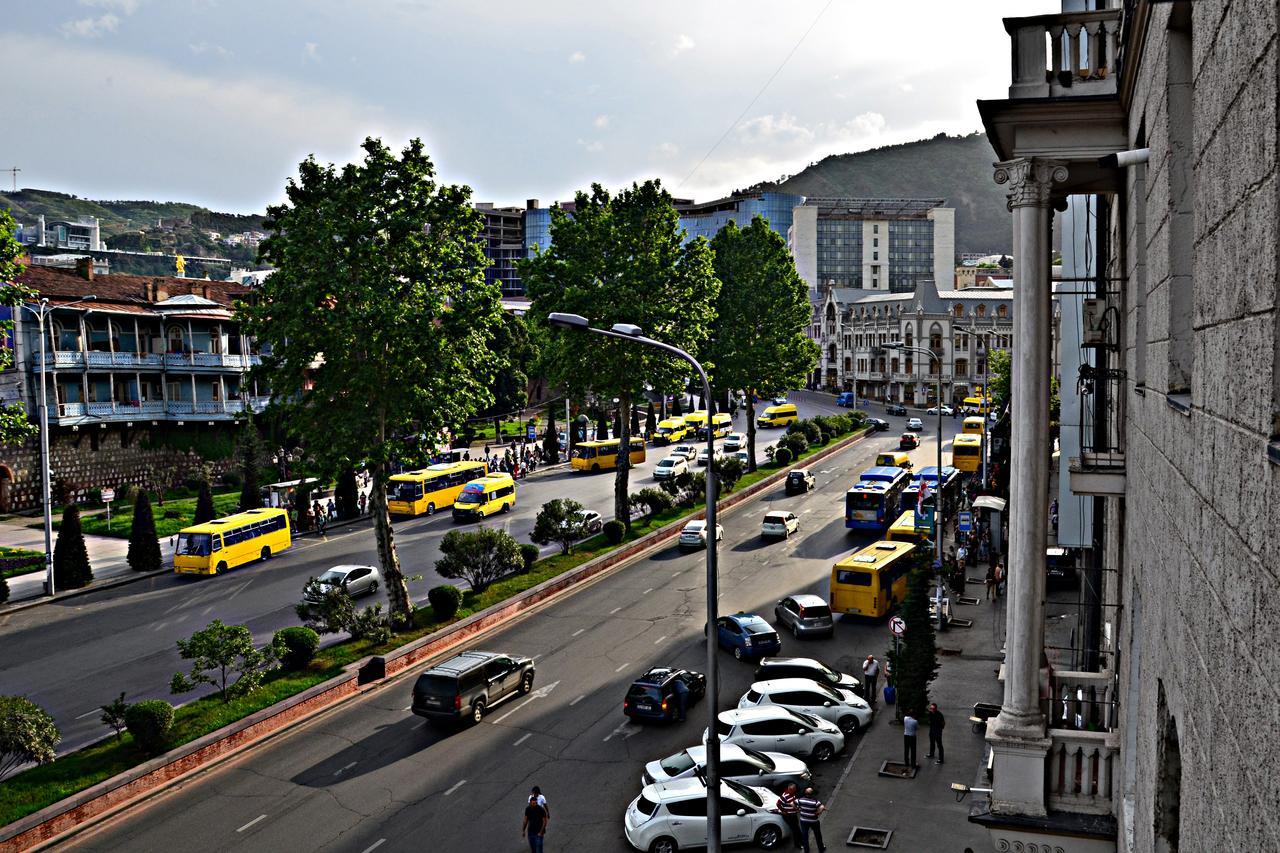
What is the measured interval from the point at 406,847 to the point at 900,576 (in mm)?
21232

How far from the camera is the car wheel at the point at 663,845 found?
1864cm

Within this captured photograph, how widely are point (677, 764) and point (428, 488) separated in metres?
35.2

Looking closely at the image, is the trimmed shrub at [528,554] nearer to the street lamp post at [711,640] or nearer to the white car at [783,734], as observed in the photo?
the white car at [783,734]

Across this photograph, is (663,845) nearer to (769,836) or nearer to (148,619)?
(769,836)

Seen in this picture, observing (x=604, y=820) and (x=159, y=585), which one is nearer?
(x=604, y=820)

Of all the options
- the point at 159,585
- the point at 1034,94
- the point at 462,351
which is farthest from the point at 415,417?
the point at 1034,94

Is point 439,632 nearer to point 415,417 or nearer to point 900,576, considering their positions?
point 415,417

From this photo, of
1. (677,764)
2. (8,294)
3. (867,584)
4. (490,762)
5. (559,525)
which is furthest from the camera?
(559,525)

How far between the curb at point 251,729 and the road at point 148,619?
3.31 m

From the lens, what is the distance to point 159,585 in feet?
131

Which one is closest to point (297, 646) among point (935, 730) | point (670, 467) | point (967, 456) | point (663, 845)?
point (663, 845)

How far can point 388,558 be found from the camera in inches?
1239

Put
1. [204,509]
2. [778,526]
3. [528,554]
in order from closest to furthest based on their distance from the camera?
[528,554], [204,509], [778,526]

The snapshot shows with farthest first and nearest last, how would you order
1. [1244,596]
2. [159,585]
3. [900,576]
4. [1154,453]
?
[159,585] → [900,576] → [1154,453] → [1244,596]
